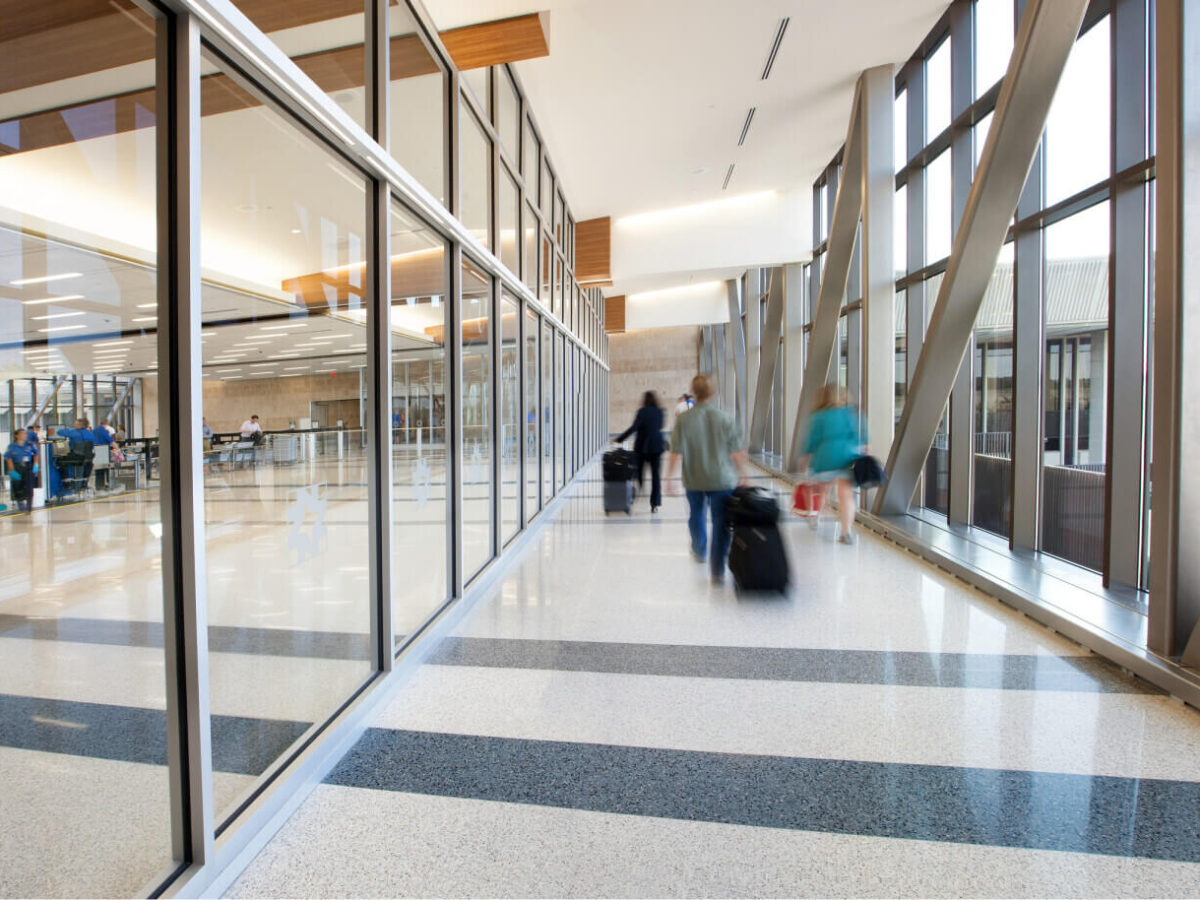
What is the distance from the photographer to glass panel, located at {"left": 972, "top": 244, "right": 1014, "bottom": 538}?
5.75 m

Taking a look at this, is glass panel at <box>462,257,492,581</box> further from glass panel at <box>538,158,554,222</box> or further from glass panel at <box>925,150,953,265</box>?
glass panel at <box>925,150,953,265</box>

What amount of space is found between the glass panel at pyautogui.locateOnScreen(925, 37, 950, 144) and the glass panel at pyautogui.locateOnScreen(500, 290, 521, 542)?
541 centimetres

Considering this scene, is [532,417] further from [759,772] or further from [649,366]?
[649,366]

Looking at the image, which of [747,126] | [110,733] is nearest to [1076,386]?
[110,733]

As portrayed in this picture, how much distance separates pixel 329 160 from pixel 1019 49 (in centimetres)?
515

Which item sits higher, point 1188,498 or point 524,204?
point 524,204

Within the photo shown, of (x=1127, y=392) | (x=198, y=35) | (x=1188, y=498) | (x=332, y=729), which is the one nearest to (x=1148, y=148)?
(x=1127, y=392)

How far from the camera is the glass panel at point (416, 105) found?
359 centimetres

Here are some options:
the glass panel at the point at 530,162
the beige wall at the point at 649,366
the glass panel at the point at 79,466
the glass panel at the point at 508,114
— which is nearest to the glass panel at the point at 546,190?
the glass panel at the point at 530,162

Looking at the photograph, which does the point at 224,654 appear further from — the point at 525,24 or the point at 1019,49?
the point at 1019,49

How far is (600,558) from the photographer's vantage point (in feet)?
20.8

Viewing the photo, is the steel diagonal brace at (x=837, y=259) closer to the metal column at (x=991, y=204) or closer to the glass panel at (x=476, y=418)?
the metal column at (x=991, y=204)

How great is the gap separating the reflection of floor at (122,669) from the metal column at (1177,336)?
4.28 m

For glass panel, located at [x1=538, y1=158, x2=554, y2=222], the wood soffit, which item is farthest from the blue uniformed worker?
glass panel, located at [x1=538, y1=158, x2=554, y2=222]
